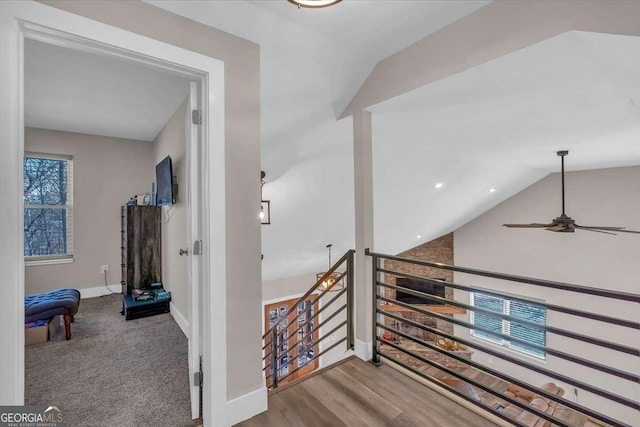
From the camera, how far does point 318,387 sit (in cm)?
208

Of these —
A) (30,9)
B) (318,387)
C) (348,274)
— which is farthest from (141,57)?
(318,387)

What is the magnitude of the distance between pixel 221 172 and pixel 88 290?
3.62m

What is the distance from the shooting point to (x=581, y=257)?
5.59 metres

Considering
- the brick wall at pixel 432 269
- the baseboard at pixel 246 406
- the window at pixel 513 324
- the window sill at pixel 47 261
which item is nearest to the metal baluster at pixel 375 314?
the baseboard at pixel 246 406

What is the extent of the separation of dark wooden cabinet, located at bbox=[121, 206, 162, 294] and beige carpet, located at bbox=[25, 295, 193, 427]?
21.0 inches

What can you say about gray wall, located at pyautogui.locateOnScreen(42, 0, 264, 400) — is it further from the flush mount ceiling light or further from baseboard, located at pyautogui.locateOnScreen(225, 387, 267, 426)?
the flush mount ceiling light

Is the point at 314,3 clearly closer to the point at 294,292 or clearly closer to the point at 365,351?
the point at 365,351

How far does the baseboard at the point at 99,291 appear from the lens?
3.93 metres

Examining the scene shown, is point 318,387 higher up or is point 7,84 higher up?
point 7,84

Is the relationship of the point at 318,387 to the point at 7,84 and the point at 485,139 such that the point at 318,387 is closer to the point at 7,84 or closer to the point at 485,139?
the point at 7,84

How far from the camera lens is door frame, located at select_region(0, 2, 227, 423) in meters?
1.19

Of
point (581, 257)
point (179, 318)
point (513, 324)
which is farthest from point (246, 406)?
point (513, 324)

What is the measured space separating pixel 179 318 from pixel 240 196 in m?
1.98

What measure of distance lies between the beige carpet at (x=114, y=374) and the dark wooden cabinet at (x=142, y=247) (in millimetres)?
533
